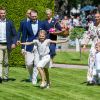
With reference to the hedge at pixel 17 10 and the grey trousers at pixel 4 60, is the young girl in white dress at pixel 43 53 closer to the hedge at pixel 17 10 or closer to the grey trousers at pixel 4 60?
the grey trousers at pixel 4 60

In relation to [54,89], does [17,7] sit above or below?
above

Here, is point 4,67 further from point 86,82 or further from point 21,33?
point 86,82

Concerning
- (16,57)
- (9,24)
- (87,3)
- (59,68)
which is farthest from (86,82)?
(87,3)

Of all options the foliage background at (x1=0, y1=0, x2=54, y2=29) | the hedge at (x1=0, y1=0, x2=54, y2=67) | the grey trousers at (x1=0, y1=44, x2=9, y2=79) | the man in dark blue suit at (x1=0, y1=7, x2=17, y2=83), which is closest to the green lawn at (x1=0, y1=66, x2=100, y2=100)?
the grey trousers at (x1=0, y1=44, x2=9, y2=79)

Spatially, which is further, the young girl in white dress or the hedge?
the hedge

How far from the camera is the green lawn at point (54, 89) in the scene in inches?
461

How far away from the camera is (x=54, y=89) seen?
12898 millimetres

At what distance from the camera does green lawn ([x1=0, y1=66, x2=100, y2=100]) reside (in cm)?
1170

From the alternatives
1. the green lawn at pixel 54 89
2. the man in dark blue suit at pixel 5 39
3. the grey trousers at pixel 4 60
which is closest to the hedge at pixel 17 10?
the green lawn at pixel 54 89

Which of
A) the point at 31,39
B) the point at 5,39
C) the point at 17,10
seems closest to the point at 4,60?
the point at 5,39

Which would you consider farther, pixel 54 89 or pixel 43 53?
pixel 43 53

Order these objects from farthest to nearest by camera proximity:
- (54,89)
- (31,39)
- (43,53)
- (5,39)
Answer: (5,39) → (31,39) → (43,53) → (54,89)

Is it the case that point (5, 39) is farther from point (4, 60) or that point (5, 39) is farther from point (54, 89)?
point (54, 89)

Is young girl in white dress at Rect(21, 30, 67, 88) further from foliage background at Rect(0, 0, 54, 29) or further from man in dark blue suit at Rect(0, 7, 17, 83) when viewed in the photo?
foliage background at Rect(0, 0, 54, 29)
